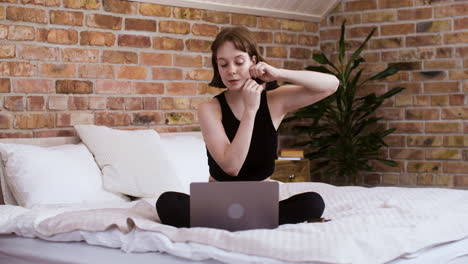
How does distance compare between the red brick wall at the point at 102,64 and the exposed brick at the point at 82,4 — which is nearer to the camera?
the red brick wall at the point at 102,64

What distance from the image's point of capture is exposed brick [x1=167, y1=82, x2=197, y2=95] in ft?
Result: 14.4

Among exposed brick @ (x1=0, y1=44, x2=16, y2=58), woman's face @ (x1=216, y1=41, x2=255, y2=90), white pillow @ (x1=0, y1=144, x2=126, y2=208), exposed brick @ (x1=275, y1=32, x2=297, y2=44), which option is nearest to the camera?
woman's face @ (x1=216, y1=41, x2=255, y2=90)

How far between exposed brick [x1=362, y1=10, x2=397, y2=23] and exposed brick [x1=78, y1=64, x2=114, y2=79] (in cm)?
216

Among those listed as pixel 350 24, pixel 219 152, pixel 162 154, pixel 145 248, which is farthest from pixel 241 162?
pixel 350 24

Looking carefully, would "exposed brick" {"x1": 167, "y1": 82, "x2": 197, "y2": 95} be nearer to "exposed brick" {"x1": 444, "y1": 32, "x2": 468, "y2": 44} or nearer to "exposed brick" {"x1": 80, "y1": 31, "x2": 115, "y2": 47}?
"exposed brick" {"x1": 80, "y1": 31, "x2": 115, "y2": 47}

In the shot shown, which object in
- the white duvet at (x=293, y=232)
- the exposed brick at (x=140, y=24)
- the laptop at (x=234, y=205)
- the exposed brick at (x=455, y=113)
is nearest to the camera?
the white duvet at (x=293, y=232)

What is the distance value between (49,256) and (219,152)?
0.72 metres

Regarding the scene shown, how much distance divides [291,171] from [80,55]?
1.66 m

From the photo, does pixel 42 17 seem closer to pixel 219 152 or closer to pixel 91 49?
pixel 91 49

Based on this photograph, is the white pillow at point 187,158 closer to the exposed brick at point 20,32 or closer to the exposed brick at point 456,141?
the exposed brick at point 20,32

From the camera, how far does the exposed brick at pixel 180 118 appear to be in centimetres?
436

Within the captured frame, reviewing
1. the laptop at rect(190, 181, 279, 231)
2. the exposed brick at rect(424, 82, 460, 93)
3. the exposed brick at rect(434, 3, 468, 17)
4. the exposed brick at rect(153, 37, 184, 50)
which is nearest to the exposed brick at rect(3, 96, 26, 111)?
the exposed brick at rect(153, 37, 184, 50)

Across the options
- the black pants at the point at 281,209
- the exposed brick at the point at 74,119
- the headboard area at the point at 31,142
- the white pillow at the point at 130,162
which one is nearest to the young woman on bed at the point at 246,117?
the black pants at the point at 281,209

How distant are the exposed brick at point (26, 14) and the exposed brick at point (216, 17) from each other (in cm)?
124
